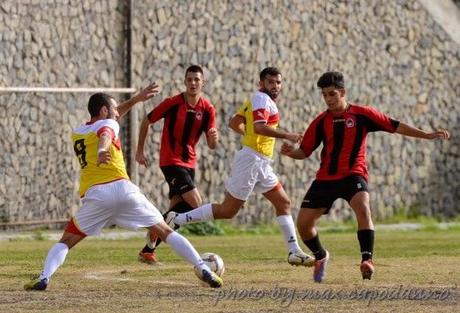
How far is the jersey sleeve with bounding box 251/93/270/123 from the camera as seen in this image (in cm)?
1620

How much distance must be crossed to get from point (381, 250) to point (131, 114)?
6943 mm

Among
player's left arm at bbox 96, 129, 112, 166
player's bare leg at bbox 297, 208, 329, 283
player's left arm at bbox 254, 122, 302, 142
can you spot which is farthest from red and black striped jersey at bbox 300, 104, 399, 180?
player's left arm at bbox 96, 129, 112, 166

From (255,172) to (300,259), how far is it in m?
1.30

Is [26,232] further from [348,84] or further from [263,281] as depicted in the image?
[263,281]

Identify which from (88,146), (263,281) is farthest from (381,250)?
(88,146)

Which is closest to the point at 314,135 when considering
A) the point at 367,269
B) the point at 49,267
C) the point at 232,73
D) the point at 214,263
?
the point at 367,269

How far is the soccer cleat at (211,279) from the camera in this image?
13562 millimetres

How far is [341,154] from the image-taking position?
49.0 feet

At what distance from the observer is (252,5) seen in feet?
93.1

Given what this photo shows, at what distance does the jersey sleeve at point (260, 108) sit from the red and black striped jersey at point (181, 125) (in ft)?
4.70

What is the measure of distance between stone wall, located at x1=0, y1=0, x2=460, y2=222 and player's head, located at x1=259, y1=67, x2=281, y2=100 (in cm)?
870

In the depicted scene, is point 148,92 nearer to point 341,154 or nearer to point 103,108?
point 103,108

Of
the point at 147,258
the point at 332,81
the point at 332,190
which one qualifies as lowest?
the point at 147,258

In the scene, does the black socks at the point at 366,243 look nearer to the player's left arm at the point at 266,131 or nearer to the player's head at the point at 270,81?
the player's left arm at the point at 266,131
